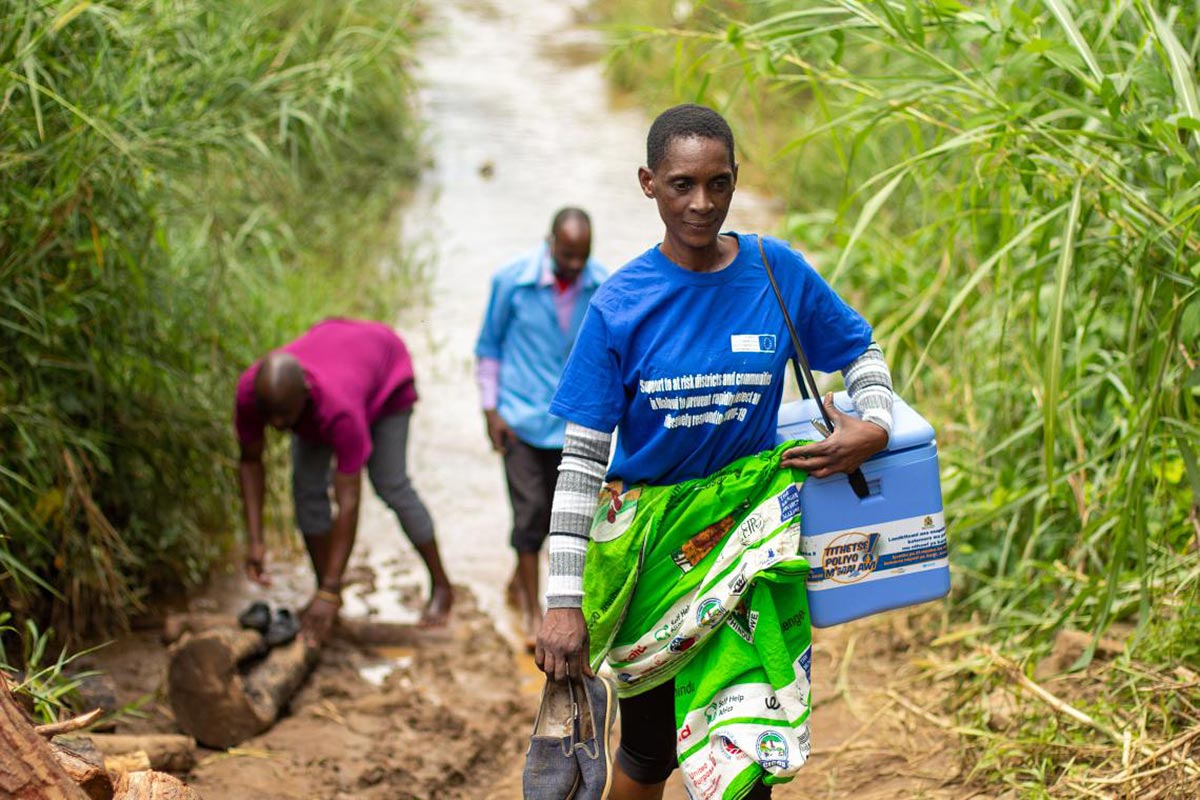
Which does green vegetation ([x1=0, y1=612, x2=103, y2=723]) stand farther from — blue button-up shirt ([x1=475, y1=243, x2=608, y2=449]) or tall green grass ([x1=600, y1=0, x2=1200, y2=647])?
tall green grass ([x1=600, y1=0, x2=1200, y2=647])

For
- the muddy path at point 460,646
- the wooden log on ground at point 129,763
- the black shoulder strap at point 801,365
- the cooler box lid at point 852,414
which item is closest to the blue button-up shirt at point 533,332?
the muddy path at point 460,646

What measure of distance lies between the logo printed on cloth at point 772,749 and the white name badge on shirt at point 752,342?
26.4 inches

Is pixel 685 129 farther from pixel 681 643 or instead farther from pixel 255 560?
pixel 255 560

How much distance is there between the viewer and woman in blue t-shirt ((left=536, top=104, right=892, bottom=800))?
2.35 meters

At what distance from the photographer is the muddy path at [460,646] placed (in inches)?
145

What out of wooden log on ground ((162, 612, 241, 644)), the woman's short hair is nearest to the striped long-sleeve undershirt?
the woman's short hair

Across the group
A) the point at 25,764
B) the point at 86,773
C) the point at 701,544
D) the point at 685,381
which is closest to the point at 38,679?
the point at 86,773

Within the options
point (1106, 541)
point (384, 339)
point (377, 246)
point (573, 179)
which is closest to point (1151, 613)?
point (1106, 541)

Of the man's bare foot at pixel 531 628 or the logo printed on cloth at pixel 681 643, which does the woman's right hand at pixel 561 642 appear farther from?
the man's bare foot at pixel 531 628

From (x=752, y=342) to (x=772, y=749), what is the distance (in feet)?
2.34

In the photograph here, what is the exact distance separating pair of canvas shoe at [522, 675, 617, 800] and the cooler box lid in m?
0.61

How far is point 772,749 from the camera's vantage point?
234cm

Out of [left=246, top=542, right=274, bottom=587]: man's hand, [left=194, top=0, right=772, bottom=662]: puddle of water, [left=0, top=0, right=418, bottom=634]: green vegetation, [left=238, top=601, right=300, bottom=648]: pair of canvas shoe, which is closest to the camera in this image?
[left=0, top=0, right=418, bottom=634]: green vegetation

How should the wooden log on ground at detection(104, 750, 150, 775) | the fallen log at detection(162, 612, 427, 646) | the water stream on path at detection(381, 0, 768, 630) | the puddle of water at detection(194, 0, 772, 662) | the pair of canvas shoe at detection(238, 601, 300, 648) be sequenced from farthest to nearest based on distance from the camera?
the water stream on path at detection(381, 0, 768, 630) → the puddle of water at detection(194, 0, 772, 662) → the fallen log at detection(162, 612, 427, 646) → the pair of canvas shoe at detection(238, 601, 300, 648) → the wooden log on ground at detection(104, 750, 150, 775)
